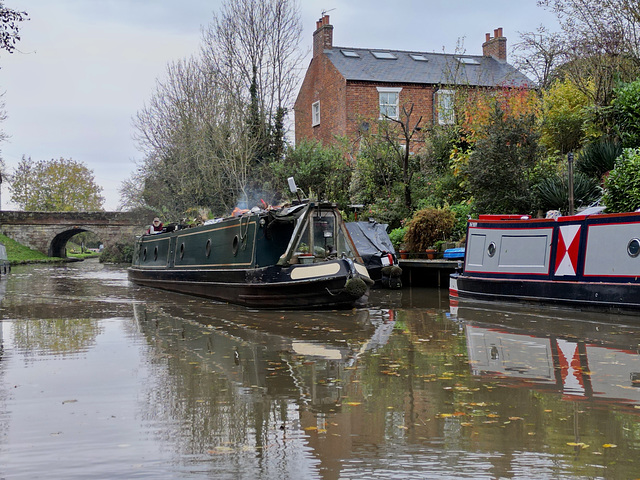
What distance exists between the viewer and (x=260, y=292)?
13.5 meters

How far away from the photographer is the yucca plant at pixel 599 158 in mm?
15883

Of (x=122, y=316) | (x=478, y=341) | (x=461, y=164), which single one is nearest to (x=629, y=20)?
(x=461, y=164)

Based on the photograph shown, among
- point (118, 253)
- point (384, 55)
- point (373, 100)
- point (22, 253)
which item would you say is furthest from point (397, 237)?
point (22, 253)

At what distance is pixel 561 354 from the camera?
25.6 feet

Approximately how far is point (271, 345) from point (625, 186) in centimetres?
804

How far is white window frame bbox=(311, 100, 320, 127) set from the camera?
108 feet

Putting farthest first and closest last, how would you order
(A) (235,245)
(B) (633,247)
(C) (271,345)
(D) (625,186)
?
(A) (235,245), (D) (625,186), (B) (633,247), (C) (271,345)

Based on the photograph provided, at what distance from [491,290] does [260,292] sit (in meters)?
4.57

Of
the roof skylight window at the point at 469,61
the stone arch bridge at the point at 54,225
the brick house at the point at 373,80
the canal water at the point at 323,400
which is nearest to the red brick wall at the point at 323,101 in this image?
the brick house at the point at 373,80

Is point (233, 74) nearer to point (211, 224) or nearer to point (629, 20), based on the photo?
point (211, 224)

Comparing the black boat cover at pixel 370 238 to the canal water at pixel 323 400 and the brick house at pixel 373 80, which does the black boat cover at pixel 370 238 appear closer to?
the brick house at pixel 373 80

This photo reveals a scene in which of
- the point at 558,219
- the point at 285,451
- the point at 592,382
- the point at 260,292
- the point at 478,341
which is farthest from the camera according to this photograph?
the point at 260,292

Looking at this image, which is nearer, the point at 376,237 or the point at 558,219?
the point at 558,219

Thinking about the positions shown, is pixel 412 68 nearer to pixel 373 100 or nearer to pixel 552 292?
pixel 373 100
